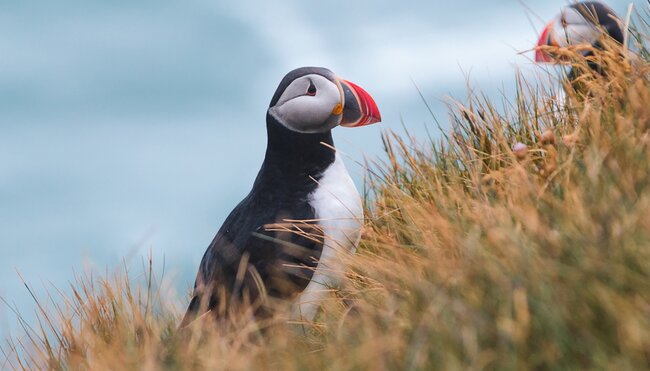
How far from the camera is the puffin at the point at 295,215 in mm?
4238

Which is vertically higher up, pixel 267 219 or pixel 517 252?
pixel 267 219

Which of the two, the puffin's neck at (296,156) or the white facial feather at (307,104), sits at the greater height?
the white facial feather at (307,104)

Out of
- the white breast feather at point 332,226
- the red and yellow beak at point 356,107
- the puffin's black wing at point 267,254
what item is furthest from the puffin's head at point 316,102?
the puffin's black wing at point 267,254

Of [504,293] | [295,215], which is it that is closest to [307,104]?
[295,215]

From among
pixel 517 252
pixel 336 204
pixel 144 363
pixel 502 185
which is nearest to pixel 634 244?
pixel 517 252

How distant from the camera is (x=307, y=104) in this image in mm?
4477

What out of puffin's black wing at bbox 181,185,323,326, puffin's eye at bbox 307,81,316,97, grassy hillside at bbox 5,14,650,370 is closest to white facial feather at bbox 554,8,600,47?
grassy hillside at bbox 5,14,650,370

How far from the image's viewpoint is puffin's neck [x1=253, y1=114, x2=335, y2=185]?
15.0ft

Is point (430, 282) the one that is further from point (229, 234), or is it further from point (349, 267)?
point (229, 234)

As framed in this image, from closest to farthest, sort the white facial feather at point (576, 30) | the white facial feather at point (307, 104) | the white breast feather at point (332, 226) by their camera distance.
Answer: the white breast feather at point (332, 226), the white facial feather at point (307, 104), the white facial feather at point (576, 30)

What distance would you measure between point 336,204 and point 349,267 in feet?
1.70

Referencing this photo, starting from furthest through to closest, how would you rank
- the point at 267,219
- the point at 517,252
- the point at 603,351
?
the point at 267,219 → the point at 517,252 → the point at 603,351

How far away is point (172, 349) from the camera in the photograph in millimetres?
3189

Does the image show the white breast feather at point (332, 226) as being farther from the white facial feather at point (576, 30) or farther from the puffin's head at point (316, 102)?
the white facial feather at point (576, 30)
